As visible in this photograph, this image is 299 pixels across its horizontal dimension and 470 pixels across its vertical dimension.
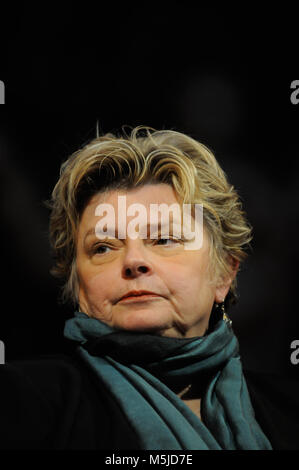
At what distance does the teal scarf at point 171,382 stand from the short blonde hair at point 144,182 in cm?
25

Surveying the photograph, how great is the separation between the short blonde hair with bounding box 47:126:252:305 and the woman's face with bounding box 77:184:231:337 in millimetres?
39

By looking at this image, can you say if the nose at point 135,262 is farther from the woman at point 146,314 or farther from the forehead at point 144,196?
the forehead at point 144,196

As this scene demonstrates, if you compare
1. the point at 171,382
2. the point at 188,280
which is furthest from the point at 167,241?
the point at 171,382

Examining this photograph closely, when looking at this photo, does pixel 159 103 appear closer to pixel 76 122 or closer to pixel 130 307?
pixel 76 122

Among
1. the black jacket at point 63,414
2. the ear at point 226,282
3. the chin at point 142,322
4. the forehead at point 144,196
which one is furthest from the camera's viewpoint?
the ear at point 226,282

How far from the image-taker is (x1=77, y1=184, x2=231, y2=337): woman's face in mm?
1471

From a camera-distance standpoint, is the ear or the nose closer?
the nose

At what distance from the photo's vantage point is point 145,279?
1.47m

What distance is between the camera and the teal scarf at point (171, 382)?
1.28 meters

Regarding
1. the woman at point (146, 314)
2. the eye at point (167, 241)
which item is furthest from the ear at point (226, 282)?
the eye at point (167, 241)

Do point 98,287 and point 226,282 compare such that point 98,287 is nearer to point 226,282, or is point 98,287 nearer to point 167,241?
point 167,241

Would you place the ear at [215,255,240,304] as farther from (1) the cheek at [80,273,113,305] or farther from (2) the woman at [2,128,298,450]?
(1) the cheek at [80,273,113,305]

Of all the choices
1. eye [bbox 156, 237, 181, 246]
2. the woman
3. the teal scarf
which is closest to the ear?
the woman
